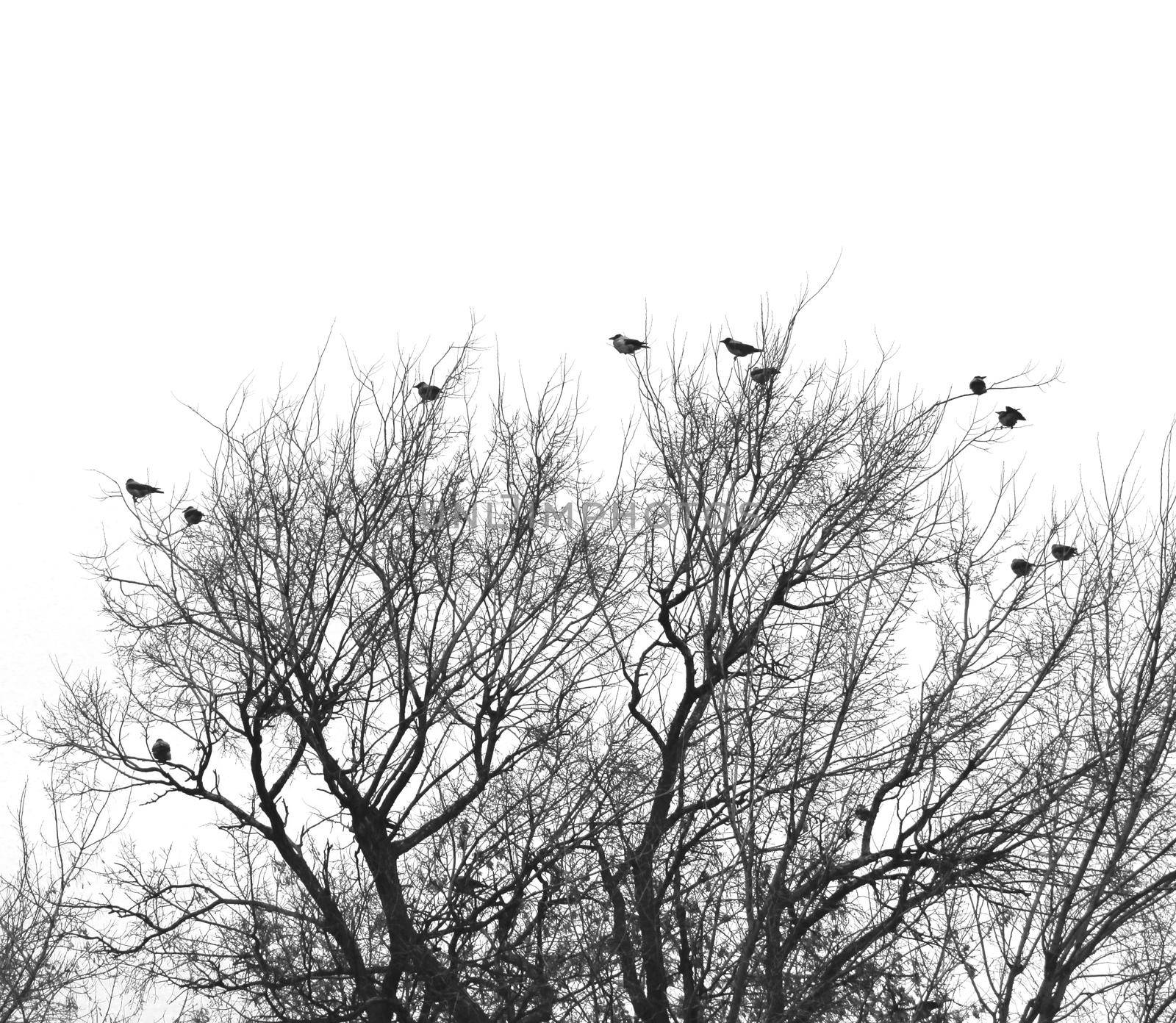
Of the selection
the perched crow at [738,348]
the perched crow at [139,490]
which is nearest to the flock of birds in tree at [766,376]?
the perched crow at [738,348]

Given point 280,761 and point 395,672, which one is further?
point 280,761

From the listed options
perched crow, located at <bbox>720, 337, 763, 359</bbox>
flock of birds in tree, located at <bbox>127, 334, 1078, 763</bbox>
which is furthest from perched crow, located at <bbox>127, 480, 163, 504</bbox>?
perched crow, located at <bbox>720, 337, 763, 359</bbox>

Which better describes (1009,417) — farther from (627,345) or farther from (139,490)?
(139,490)

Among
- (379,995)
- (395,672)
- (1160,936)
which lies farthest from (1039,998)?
(395,672)

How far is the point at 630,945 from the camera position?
845 cm

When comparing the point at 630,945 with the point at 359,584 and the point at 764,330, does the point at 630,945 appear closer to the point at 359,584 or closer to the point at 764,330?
the point at 359,584

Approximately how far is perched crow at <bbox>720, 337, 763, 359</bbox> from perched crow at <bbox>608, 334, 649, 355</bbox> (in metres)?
0.68

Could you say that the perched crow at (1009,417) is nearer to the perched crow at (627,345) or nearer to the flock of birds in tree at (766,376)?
the flock of birds in tree at (766,376)

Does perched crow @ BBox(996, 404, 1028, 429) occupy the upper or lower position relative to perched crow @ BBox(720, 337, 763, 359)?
lower

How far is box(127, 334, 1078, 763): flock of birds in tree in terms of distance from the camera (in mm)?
9758

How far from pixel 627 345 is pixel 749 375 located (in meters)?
1.09

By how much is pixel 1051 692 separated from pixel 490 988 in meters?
5.25

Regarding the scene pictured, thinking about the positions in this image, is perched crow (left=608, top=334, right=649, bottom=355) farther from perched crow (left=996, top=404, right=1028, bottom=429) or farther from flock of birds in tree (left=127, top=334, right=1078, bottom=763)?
perched crow (left=996, top=404, right=1028, bottom=429)

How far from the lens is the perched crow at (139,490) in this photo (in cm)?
1018
